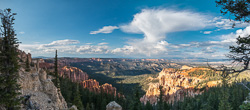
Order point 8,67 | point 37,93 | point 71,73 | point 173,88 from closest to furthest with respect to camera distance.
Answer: point 8,67, point 37,93, point 173,88, point 71,73

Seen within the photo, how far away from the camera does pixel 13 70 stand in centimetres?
1503

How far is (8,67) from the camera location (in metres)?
14.6

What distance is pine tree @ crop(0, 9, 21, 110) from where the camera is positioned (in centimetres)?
1369

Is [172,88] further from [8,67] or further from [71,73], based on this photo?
[8,67]

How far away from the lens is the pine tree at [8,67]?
1369 cm

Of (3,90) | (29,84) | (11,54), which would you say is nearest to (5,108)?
(3,90)

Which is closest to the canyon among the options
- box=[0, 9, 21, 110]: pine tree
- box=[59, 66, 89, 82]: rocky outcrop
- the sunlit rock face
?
the sunlit rock face

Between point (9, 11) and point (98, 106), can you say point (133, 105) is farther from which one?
point (9, 11)

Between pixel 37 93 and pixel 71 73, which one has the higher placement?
pixel 37 93

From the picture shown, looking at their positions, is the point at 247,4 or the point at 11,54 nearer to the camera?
the point at 247,4

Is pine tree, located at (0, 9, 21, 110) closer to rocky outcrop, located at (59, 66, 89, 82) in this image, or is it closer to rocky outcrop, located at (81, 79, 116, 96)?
rocky outcrop, located at (81, 79, 116, 96)

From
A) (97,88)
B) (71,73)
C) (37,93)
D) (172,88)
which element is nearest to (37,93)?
(37,93)

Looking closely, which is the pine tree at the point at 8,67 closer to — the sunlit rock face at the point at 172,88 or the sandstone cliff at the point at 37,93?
the sandstone cliff at the point at 37,93

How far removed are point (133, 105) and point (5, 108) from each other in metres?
29.4
